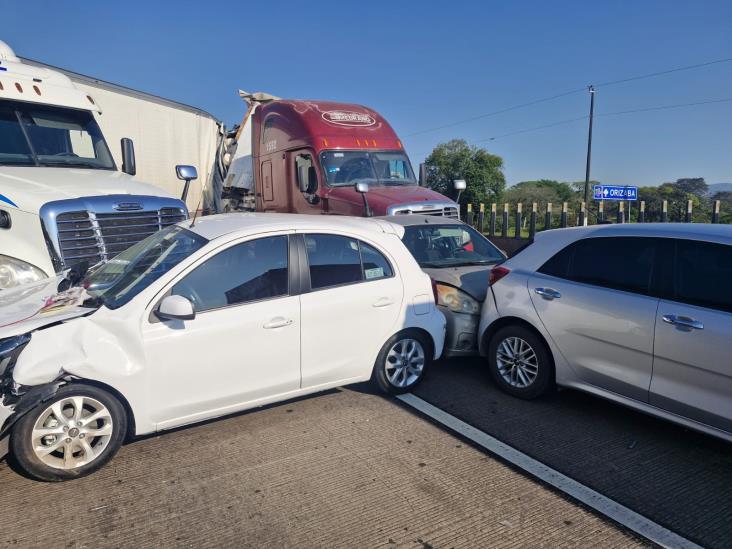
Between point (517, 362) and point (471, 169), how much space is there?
37626mm

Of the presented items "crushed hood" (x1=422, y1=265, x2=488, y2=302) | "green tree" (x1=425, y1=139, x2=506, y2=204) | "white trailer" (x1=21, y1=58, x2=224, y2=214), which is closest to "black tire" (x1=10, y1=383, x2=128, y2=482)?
"crushed hood" (x1=422, y1=265, x2=488, y2=302)

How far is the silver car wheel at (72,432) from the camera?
3.10m

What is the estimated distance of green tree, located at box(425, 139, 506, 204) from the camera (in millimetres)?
39281

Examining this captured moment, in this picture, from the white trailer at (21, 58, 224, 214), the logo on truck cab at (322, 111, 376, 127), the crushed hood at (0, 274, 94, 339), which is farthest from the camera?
the logo on truck cab at (322, 111, 376, 127)

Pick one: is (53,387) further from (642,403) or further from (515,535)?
(642,403)

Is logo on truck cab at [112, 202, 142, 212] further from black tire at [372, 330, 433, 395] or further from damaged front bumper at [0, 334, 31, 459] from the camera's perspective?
black tire at [372, 330, 433, 395]

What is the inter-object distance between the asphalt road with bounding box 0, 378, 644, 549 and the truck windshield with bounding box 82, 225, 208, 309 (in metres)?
1.10

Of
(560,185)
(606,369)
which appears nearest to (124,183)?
(606,369)

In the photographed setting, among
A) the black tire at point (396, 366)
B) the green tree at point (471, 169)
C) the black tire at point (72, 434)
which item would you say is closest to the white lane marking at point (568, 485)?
the black tire at point (396, 366)

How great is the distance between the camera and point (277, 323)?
3789mm

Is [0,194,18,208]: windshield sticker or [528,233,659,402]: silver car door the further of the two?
[0,194,18,208]: windshield sticker

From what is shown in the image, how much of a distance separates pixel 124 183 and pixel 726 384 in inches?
244

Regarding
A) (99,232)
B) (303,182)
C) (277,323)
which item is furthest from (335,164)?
(277,323)

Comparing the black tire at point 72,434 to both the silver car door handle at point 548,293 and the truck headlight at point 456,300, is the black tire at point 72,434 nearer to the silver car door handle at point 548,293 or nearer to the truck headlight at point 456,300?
the truck headlight at point 456,300
